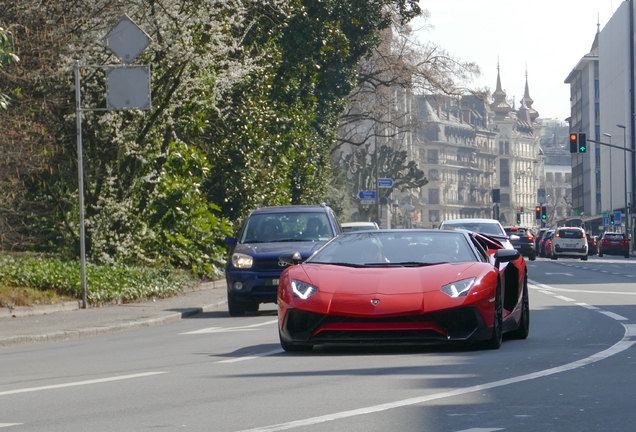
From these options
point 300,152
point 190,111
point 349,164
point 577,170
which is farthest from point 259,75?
point 577,170

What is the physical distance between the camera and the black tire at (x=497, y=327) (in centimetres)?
1012

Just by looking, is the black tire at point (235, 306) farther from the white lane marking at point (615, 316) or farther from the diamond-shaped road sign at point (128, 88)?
the white lane marking at point (615, 316)

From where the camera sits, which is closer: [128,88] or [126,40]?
[128,88]

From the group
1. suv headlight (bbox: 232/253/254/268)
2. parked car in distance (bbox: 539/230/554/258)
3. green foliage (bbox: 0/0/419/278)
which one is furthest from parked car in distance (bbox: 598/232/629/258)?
suv headlight (bbox: 232/253/254/268)

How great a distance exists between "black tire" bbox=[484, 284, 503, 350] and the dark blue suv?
6392 mm

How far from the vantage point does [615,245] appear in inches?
2677

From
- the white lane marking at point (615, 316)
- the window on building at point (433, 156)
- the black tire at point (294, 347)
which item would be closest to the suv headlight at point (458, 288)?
the black tire at point (294, 347)

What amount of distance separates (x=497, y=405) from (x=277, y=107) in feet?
87.0

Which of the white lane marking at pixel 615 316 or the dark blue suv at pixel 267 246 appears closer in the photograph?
the white lane marking at pixel 615 316

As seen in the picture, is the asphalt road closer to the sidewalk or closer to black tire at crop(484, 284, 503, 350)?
black tire at crop(484, 284, 503, 350)

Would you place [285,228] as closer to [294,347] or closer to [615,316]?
[615,316]

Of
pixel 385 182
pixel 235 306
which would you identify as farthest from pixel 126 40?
pixel 385 182

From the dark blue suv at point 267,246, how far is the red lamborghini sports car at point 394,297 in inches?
232

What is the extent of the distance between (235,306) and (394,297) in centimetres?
801
